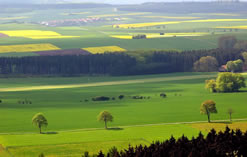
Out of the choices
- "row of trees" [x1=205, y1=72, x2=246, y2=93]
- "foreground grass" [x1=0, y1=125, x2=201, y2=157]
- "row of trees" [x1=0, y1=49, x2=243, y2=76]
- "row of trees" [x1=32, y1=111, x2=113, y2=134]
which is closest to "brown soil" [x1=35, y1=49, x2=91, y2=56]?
"row of trees" [x1=0, y1=49, x2=243, y2=76]

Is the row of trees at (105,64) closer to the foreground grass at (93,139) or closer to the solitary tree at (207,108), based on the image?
the solitary tree at (207,108)

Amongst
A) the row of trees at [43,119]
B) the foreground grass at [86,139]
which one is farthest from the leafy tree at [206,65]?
the foreground grass at [86,139]

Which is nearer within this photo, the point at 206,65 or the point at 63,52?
the point at 206,65

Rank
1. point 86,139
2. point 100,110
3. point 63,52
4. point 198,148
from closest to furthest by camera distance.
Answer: point 198,148, point 86,139, point 100,110, point 63,52

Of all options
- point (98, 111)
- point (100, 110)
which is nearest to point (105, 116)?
point (98, 111)

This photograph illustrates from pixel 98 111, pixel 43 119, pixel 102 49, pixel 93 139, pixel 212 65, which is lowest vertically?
pixel 93 139

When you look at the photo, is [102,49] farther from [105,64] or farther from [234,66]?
[234,66]
